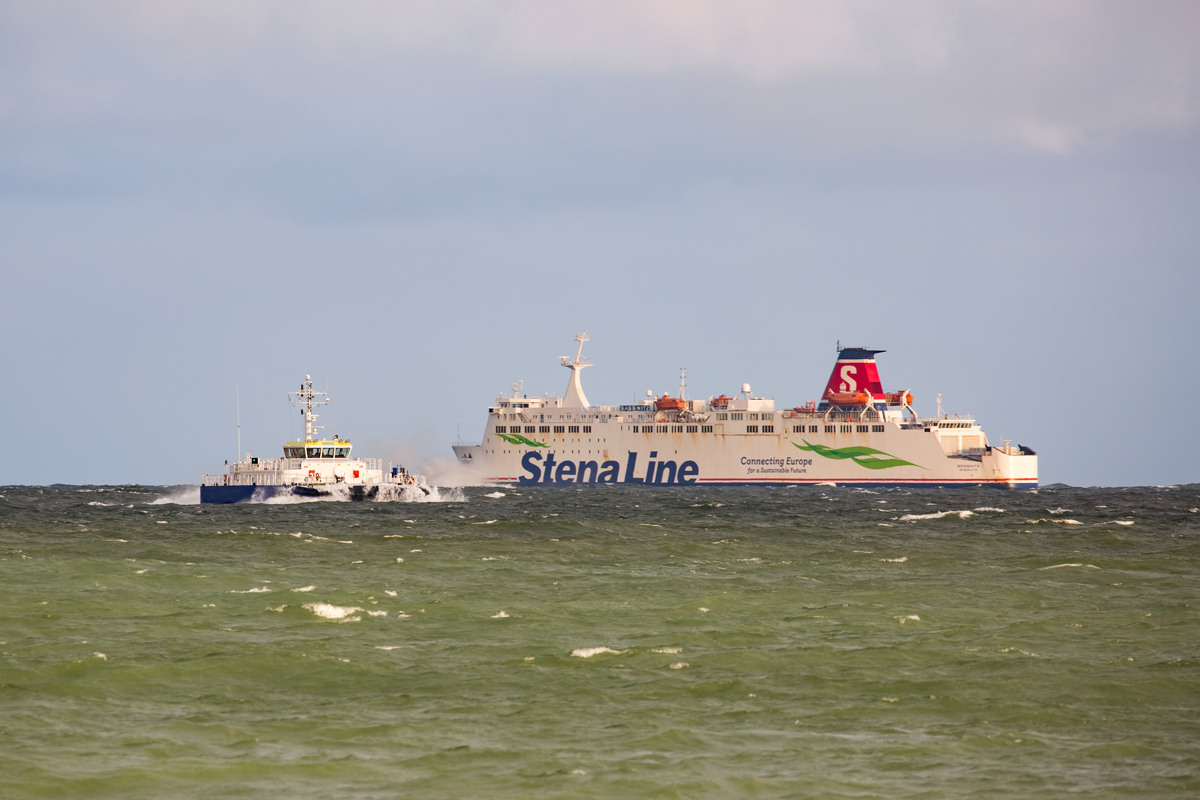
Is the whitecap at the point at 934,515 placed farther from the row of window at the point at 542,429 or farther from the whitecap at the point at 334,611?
the row of window at the point at 542,429

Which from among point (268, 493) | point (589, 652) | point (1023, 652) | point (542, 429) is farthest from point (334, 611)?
point (542, 429)

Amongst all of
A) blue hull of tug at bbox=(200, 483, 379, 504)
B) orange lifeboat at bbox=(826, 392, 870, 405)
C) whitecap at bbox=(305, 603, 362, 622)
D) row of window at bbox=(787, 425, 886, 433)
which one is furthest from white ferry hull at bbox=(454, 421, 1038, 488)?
whitecap at bbox=(305, 603, 362, 622)

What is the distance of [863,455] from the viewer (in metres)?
90.5

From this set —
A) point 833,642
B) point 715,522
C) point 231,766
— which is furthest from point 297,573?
point 715,522

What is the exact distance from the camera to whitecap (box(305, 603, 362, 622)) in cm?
2184

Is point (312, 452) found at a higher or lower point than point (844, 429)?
lower

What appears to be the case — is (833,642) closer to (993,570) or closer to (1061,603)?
(1061,603)

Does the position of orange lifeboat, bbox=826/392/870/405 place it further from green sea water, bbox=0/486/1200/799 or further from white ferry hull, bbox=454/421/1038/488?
green sea water, bbox=0/486/1200/799

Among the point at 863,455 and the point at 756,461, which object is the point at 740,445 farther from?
the point at 863,455

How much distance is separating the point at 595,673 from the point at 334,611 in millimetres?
7180

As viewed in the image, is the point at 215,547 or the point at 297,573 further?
the point at 215,547

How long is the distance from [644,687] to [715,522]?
32.0 meters

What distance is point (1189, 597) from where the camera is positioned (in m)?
24.7

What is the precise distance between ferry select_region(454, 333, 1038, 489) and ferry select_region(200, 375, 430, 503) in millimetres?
35500
